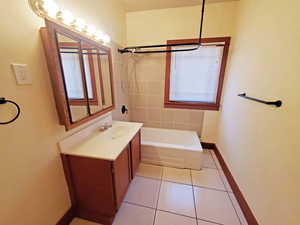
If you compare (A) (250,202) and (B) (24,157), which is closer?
(B) (24,157)

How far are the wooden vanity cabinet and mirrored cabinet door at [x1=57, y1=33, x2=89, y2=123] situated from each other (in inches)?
15.9

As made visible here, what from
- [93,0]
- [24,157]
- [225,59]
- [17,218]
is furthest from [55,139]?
[225,59]

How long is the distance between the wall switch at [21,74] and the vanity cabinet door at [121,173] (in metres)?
0.82

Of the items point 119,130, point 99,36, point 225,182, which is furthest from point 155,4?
point 225,182

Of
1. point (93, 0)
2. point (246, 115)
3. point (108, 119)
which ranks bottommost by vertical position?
point (108, 119)

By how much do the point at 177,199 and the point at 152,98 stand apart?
5.32 feet

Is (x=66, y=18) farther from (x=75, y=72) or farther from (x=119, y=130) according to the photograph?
(x=119, y=130)

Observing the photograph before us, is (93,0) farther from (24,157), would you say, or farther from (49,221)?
(49,221)

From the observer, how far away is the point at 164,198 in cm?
147

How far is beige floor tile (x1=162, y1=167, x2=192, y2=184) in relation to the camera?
173 centimetres

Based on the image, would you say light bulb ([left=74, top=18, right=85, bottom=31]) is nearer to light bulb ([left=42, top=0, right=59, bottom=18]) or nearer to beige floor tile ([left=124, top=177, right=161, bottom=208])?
light bulb ([left=42, top=0, right=59, bottom=18])

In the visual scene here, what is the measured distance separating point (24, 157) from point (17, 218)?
384mm

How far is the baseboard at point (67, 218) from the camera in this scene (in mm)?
1138

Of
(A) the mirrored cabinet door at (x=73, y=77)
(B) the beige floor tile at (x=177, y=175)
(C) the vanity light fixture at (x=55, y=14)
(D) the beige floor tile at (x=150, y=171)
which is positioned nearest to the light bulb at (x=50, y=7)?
(C) the vanity light fixture at (x=55, y=14)
